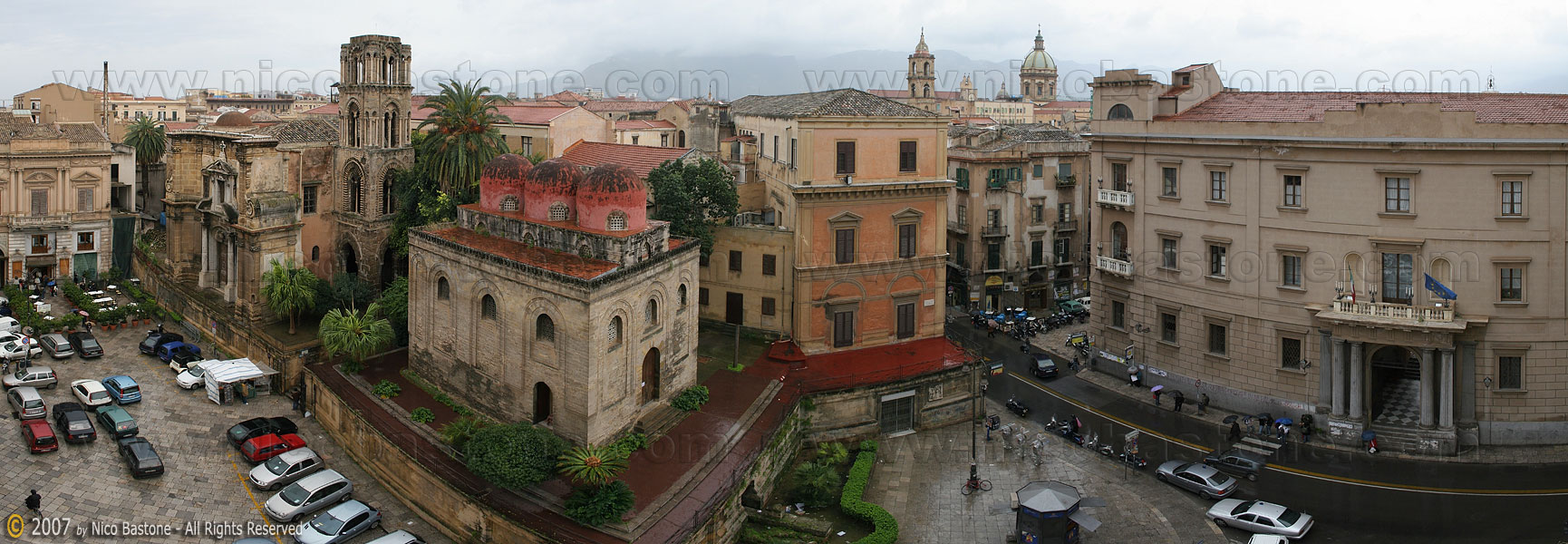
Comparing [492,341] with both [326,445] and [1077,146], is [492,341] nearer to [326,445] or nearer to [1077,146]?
[326,445]

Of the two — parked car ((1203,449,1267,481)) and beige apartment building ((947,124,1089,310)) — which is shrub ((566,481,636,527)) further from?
beige apartment building ((947,124,1089,310))

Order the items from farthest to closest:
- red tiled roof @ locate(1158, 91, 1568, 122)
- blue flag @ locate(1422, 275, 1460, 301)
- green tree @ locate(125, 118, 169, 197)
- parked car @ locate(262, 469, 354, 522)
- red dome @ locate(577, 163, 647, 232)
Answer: green tree @ locate(125, 118, 169, 197) → red tiled roof @ locate(1158, 91, 1568, 122) → blue flag @ locate(1422, 275, 1460, 301) → red dome @ locate(577, 163, 647, 232) → parked car @ locate(262, 469, 354, 522)

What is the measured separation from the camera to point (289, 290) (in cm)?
4916

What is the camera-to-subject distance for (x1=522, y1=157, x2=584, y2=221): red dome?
39.8 meters

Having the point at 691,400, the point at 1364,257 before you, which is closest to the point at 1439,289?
the point at 1364,257

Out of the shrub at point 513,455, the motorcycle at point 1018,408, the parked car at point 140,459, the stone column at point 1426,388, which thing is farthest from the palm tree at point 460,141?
the stone column at point 1426,388

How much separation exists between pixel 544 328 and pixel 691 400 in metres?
6.50

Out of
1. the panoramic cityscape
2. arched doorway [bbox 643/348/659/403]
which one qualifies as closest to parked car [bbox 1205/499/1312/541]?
the panoramic cityscape

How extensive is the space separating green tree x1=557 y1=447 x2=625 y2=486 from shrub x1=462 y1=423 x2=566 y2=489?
1.92 ft

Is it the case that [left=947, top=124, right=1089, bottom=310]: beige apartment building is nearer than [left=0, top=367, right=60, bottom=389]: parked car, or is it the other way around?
[left=0, top=367, right=60, bottom=389]: parked car

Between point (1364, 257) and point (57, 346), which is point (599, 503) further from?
point (57, 346)

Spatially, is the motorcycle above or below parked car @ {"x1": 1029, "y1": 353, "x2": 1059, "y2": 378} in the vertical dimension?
below

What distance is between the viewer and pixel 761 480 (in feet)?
122

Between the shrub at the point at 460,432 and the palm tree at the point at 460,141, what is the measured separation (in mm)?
17802
